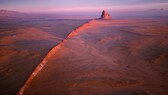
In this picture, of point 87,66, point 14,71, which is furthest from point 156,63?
point 14,71

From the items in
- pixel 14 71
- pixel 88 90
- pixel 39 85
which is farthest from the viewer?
pixel 14 71

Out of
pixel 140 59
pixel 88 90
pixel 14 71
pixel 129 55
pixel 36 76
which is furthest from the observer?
pixel 129 55

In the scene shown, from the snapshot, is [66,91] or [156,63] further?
[156,63]

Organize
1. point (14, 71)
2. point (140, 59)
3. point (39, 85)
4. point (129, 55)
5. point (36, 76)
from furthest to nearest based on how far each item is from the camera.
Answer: point (129, 55), point (140, 59), point (14, 71), point (36, 76), point (39, 85)

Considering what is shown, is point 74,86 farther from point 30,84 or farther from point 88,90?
point 30,84

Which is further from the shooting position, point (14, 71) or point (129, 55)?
point (129, 55)

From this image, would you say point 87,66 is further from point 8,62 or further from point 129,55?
point 8,62

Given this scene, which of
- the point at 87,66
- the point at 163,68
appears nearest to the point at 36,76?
the point at 87,66

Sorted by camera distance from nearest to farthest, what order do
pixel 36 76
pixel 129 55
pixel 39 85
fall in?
pixel 39 85 → pixel 36 76 → pixel 129 55

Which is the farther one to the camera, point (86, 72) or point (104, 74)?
point (86, 72)
